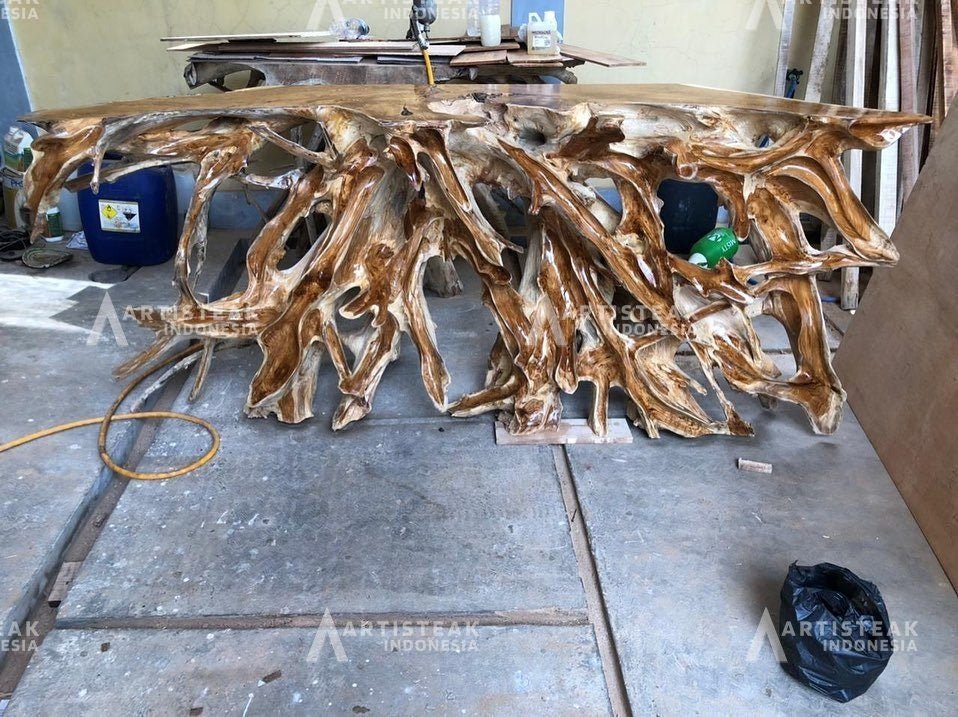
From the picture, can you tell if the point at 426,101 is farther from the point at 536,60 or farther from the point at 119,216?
the point at 119,216

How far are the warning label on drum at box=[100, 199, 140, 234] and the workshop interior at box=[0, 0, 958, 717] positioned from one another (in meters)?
0.69

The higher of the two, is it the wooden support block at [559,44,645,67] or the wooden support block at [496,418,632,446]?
the wooden support block at [559,44,645,67]

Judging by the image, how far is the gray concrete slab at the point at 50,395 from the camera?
198cm

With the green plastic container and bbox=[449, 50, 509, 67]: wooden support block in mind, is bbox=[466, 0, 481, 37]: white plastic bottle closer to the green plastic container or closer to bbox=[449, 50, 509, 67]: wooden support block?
bbox=[449, 50, 509, 67]: wooden support block

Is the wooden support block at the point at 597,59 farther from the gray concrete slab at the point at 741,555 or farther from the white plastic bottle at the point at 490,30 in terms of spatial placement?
the gray concrete slab at the point at 741,555

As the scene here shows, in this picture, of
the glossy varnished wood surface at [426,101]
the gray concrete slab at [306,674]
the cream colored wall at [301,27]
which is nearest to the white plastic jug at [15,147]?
the cream colored wall at [301,27]

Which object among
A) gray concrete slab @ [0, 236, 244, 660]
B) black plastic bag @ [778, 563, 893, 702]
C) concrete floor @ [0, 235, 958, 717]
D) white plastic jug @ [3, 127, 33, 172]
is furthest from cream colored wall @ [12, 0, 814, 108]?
black plastic bag @ [778, 563, 893, 702]

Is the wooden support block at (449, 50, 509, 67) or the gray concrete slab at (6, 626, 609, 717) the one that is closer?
the gray concrete slab at (6, 626, 609, 717)

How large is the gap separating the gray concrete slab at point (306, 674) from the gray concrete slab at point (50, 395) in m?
0.28

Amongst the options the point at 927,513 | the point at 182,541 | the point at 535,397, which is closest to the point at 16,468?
the point at 182,541

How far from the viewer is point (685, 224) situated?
155 inches

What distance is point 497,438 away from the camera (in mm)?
2500

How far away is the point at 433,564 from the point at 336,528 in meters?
0.34

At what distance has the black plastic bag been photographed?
5.23 ft
